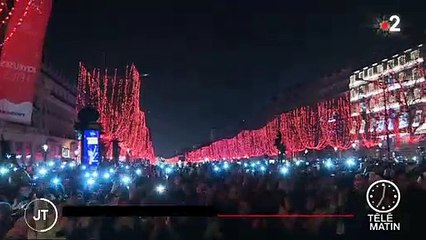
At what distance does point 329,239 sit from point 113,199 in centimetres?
152

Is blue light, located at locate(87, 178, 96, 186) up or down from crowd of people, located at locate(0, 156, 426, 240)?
up

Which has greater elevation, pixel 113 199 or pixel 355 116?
pixel 355 116

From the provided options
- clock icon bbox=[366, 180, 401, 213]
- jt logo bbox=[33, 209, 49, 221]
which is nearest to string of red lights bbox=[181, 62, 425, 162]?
clock icon bbox=[366, 180, 401, 213]

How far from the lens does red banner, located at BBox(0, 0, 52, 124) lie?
215 inches

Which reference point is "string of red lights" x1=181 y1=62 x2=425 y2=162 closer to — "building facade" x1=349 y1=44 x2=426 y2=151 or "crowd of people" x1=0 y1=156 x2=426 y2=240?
"building facade" x1=349 y1=44 x2=426 y2=151

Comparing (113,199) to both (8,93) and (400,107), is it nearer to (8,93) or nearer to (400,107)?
(8,93)

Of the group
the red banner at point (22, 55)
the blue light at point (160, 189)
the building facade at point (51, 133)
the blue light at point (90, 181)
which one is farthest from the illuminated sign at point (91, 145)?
the building facade at point (51, 133)

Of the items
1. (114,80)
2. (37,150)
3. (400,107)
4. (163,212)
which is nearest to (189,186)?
(163,212)

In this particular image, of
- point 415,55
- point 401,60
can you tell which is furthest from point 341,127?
point 415,55

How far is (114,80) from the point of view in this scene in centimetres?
674

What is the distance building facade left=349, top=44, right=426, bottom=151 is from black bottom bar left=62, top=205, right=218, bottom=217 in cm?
3054

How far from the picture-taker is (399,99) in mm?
36688

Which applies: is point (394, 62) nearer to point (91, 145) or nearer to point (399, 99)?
point (399, 99)

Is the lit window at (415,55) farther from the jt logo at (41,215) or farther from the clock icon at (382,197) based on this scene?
the jt logo at (41,215)
